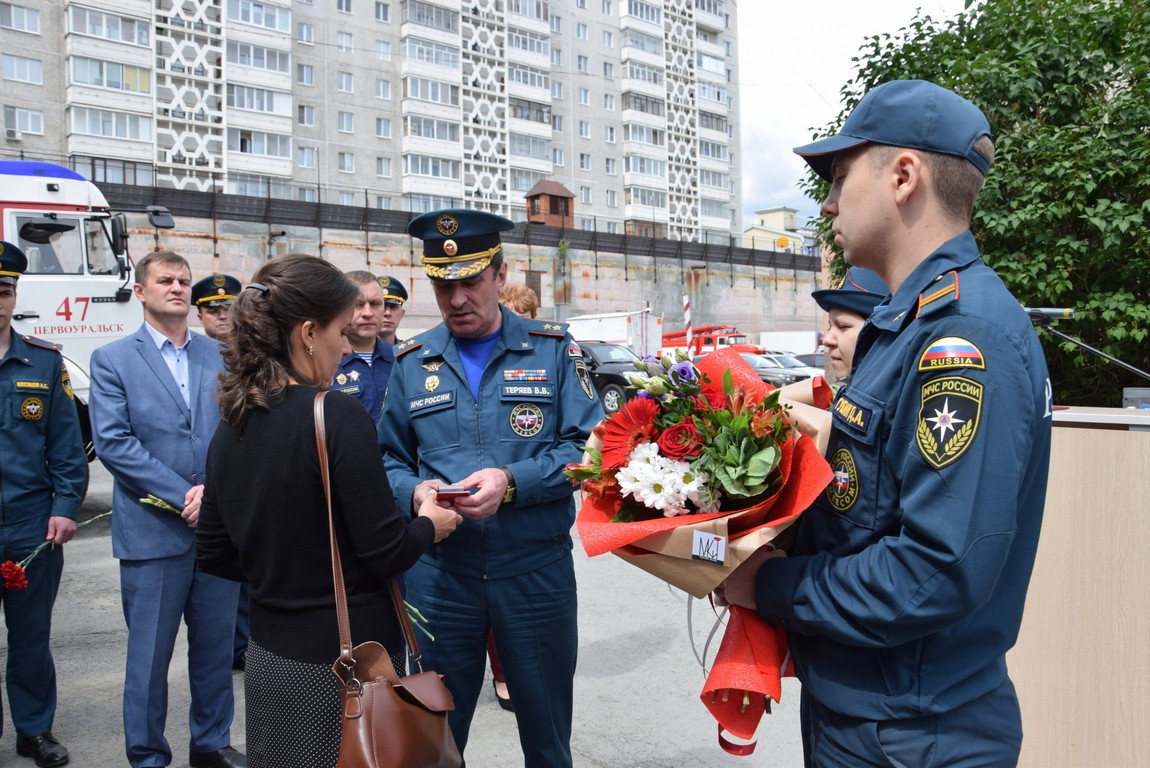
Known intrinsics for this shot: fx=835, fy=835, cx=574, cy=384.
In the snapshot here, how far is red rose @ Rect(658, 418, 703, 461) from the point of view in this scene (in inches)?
63.5

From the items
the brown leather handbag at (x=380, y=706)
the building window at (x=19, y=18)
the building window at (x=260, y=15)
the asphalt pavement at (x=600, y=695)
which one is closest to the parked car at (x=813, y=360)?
the asphalt pavement at (x=600, y=695)

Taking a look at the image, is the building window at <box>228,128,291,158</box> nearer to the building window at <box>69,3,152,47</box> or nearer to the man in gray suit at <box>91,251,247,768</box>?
the building window at <box>69,3,152,47</box>

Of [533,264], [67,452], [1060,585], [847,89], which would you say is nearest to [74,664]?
[67,452]

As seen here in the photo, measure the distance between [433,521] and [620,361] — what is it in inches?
795

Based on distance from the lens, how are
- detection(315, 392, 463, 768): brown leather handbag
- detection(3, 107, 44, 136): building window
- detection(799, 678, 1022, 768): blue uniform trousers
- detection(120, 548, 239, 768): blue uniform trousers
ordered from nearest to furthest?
detection(799, 678, 1022, 768): blue uniform trousers
detection(315, 392, 463, 768): brown leather handbag
detection(120, 548, 239, 768): blue uniform trousers
detection(3, 107, 44, 136): building window

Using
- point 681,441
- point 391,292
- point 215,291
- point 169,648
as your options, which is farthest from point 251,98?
point 681,441

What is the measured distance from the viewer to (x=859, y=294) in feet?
A: 10.7

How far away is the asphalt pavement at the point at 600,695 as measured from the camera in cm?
370

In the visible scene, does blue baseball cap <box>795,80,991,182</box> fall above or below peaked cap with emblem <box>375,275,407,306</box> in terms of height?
above

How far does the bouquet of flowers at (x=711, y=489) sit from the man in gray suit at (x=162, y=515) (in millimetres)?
2369

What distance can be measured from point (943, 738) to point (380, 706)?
1244mm

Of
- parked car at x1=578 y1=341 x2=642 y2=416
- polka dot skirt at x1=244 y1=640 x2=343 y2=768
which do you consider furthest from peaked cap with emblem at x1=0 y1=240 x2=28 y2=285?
parked car at x1=578 y1=341 x2=642 y2=416

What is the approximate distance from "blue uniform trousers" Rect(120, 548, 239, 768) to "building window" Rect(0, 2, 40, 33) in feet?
139

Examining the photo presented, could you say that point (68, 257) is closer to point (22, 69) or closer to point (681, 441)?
point (681, 441)
